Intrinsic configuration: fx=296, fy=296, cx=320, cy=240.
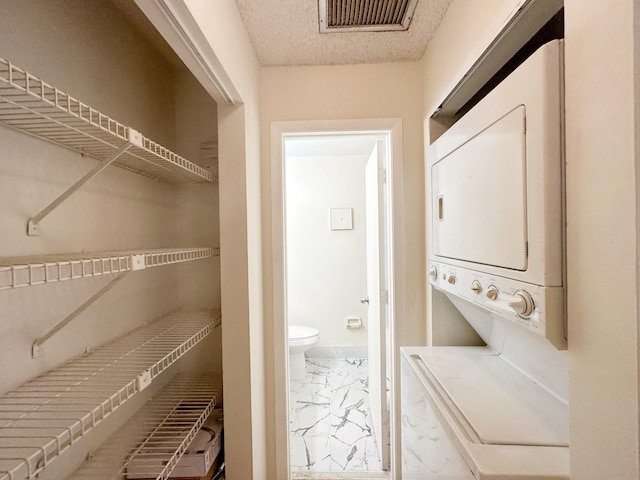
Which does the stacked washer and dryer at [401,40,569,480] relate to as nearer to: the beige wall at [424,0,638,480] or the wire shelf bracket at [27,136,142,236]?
the beige wall at [424,0,638,480]

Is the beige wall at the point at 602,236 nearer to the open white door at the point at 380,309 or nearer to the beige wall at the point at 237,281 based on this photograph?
the beige wall at the point at 237,281

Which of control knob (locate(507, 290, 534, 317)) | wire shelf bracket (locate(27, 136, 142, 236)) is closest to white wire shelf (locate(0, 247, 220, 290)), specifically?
wire shelf bracket (locate(27, 136, 142, 236))

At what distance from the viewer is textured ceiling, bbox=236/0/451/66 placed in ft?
3.96

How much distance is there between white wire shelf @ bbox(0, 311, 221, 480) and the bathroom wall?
2.24 m

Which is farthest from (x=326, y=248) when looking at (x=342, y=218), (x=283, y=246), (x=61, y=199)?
(x=61, y=199)

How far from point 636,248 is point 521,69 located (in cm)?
48

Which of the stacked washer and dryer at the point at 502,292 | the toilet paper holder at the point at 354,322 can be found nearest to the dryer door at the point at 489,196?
the stacked washer and dryer at the point at 502,292

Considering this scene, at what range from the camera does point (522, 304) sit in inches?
26.6

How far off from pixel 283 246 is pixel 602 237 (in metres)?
1.32

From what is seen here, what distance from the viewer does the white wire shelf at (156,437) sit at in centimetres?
102

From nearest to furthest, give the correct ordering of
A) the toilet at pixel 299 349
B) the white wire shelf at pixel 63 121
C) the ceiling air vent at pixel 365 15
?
the white wire shelf at pixel 63 121 → the ceiling air vent at pixel 365 15 → the toilet at pixel 299 349

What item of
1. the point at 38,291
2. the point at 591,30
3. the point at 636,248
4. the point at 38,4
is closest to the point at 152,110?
the point at 38,4

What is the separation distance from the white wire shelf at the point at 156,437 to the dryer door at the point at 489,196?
1207 mm

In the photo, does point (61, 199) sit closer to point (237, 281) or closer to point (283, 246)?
point (237, 281)
